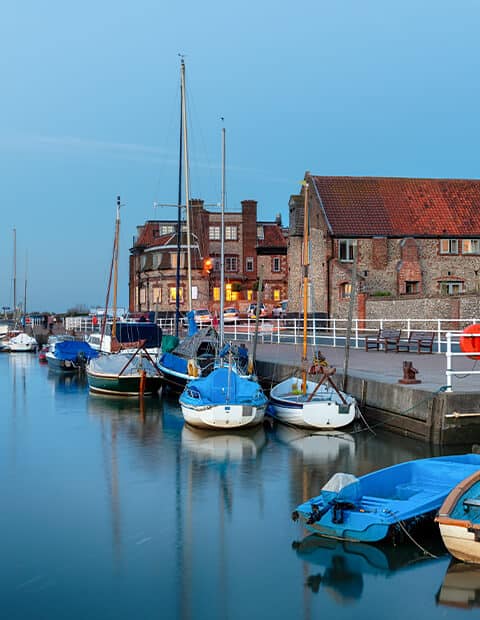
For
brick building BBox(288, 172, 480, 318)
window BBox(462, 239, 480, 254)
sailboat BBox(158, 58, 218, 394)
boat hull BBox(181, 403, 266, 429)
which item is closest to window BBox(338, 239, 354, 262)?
brick building BBox(288, 172, 480, 318)

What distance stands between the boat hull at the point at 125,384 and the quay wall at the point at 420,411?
421 inches

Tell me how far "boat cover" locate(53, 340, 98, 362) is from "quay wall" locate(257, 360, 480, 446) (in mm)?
27325

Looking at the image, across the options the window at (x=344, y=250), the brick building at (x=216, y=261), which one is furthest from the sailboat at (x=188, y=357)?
the brick building at (x=216, y=261)

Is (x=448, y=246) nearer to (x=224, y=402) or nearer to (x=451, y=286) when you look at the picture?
(x=451, y=286)

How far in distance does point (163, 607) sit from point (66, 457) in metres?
10.6

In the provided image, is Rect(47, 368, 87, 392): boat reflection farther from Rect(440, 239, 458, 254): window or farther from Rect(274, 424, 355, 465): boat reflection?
Rect(440, 239, 458, 254): window

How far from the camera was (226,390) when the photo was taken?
21.3m

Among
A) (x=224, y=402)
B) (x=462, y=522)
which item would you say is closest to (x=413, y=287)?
(x=224, y=402)

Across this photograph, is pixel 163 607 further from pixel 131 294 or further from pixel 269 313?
pixel 131 294

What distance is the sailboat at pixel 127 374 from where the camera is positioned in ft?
99.2

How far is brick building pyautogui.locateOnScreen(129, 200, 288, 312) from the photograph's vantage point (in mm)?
70312

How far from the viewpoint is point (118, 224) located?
3806cm

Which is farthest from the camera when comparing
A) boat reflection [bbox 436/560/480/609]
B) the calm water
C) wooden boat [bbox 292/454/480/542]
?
wooden boat [bbox 292/454/480/542]

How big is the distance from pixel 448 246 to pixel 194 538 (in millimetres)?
41450
